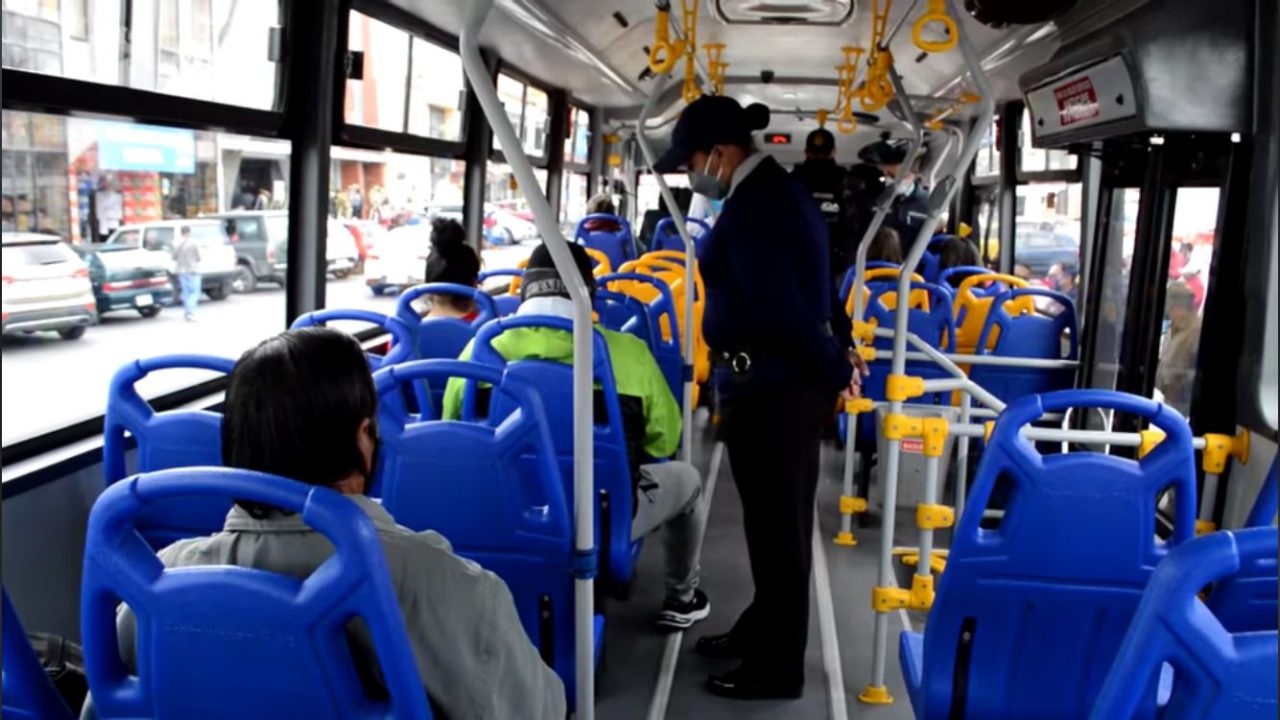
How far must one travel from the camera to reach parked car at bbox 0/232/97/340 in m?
2.93

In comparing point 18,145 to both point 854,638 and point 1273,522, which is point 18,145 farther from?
point 1273,522

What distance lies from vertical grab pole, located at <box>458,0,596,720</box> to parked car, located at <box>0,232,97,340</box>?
5.07 ft

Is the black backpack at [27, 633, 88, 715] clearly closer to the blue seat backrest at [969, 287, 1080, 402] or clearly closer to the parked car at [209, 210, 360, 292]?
the parked car at [209, 210, 360, 292]

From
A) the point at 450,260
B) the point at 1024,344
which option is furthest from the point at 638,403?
the point at 1024,344

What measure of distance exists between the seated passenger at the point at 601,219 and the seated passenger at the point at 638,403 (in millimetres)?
4399

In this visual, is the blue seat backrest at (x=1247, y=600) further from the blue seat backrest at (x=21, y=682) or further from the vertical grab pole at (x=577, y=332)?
the blue seat backrest at (x=21, y=682)

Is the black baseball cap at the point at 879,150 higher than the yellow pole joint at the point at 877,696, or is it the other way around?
the black baseball cap at the point at 879,150

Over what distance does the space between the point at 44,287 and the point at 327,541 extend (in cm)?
217

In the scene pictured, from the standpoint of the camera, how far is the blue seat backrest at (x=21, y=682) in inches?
52.9

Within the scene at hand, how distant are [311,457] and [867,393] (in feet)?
12.6

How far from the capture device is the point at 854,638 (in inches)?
147

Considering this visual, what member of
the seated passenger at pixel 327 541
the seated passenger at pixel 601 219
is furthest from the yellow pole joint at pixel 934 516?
the seated passenger at pixel 601 219

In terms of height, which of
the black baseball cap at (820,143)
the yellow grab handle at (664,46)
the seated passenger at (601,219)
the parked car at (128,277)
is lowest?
the parked car at (128,277)

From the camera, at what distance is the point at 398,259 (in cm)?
584
